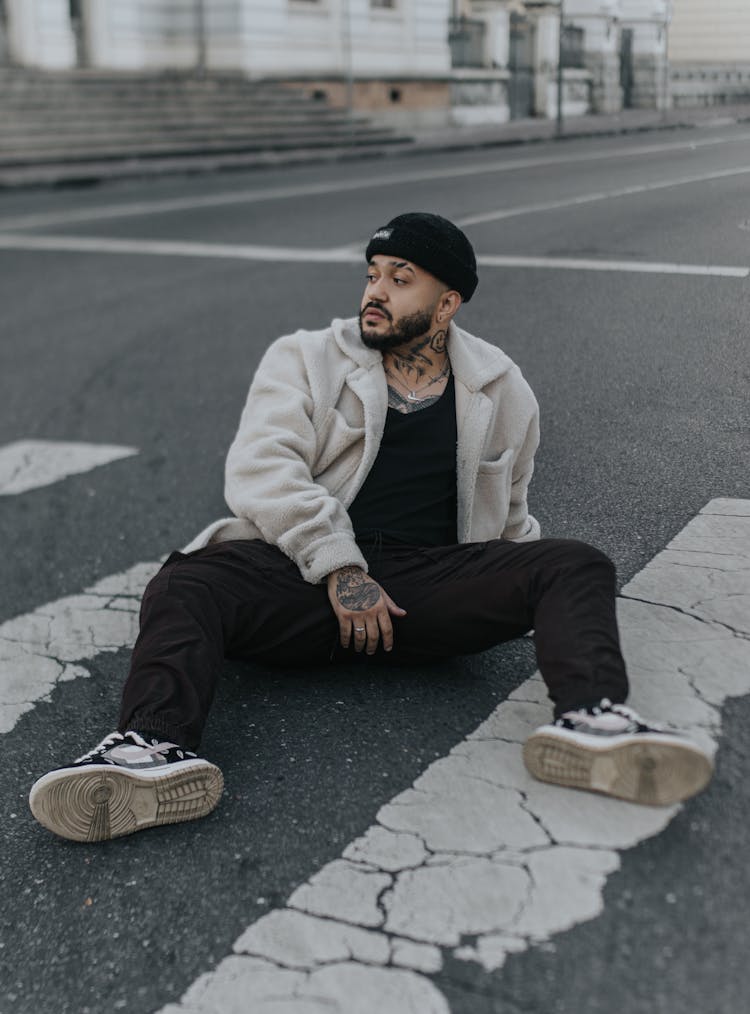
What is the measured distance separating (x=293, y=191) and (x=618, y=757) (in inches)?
527

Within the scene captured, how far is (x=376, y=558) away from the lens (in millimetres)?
3314

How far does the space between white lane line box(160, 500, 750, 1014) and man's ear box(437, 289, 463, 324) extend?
37.0 inches

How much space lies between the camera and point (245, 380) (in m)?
6.87

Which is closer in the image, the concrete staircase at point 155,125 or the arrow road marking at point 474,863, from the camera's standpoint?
the arrow road marking at point 474,863

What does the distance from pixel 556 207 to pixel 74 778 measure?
27.5 feet

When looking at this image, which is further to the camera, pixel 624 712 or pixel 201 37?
pixel 201 37

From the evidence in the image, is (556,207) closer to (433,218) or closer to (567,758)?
(433,218)

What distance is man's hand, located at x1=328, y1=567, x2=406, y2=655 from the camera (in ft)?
10.2

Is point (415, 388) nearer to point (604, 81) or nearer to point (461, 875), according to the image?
point (461, 875)

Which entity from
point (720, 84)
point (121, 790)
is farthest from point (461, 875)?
point (720, 84)

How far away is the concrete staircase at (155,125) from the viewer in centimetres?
1934

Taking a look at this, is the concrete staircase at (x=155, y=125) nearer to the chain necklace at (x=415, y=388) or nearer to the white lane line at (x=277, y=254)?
the white lane line at (x=277, y=254)

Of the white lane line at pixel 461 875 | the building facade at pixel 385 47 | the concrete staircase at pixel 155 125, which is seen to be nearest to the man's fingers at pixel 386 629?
the white lane line at pixel 461 875

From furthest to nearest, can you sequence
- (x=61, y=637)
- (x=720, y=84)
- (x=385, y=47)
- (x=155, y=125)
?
Answer: (x=385, y=47) → (x=155, y=125) → (x=720, y=84) → (x=61, y=637)
